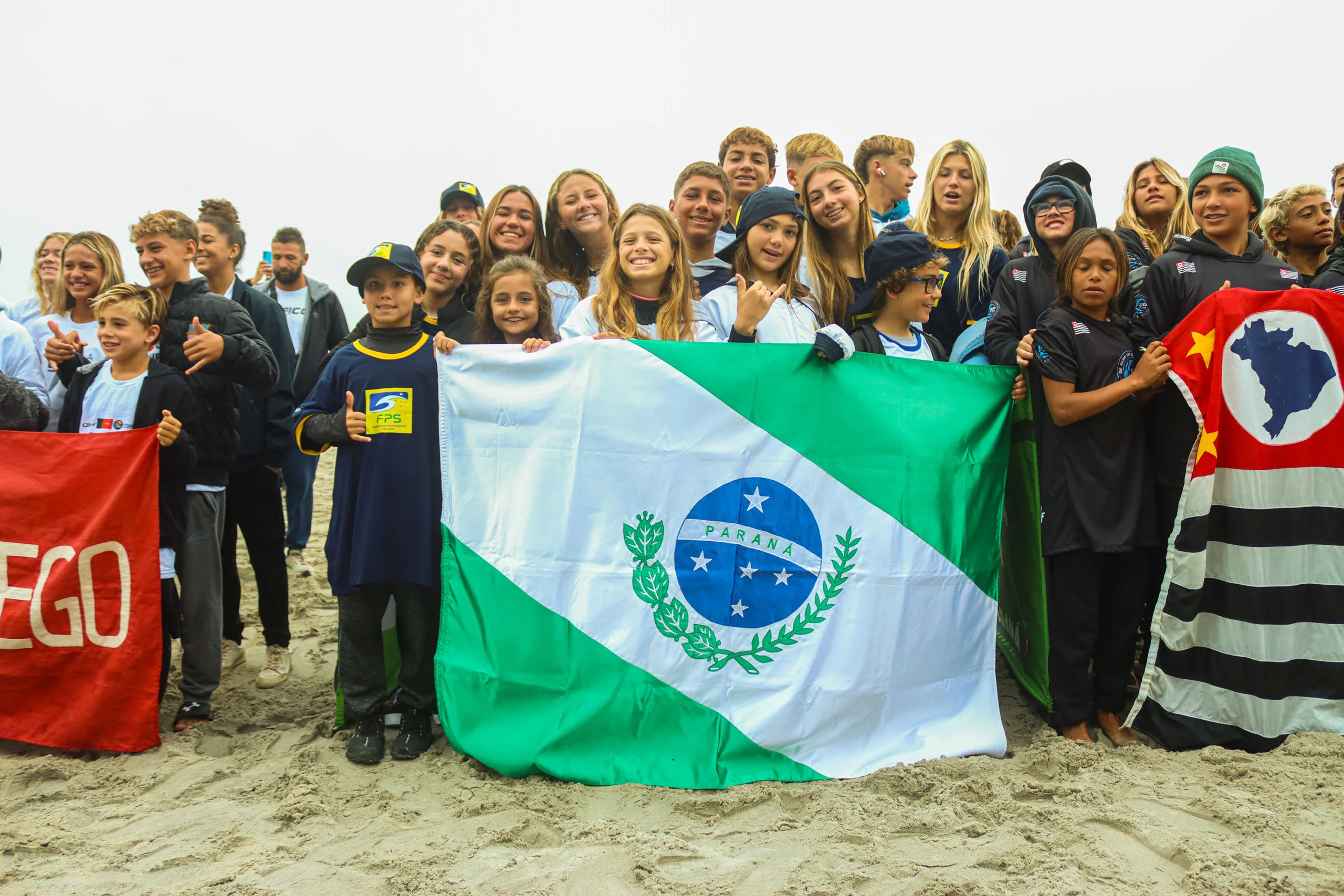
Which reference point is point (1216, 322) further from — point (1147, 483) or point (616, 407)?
point (616, 407)

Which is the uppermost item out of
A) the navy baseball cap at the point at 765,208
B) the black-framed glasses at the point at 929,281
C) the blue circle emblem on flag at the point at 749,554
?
the navy baseball cap at the point at 765,208

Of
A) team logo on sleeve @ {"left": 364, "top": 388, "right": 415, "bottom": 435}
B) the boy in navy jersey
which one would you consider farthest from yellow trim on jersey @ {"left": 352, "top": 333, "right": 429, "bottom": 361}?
team logo on sleeve @ {"left": 364, "top": 388, "right": 415, "bottom": 435}

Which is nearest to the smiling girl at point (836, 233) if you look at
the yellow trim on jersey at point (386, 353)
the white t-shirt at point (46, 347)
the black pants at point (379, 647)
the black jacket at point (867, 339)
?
the black jacket at point (867, 339)

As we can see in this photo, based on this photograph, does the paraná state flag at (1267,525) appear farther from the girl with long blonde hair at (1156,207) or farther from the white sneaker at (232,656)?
the white sneaker at (232,656)

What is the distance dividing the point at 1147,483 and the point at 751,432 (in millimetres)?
1547

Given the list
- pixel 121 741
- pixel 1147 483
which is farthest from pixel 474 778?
pixel 1147 483

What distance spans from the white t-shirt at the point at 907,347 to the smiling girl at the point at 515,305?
4.51 feet

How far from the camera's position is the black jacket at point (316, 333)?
5.69 metres

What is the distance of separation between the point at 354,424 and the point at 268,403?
138 centimetres

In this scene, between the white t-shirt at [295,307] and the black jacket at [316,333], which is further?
the white t-shirt at [295,307]

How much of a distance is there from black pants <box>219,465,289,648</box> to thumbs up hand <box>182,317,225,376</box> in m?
0.79

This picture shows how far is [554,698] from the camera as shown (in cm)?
327

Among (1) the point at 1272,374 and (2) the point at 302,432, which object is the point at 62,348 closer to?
(2) the point at 302,432

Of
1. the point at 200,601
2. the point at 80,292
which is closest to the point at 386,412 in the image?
the point at 200,601
